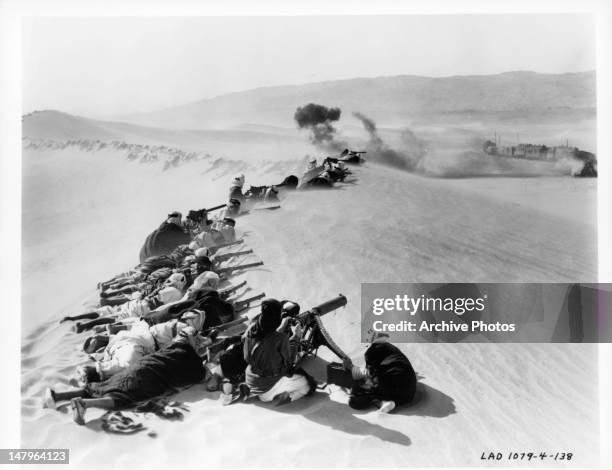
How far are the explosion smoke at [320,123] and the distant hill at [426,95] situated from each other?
99 millimetres

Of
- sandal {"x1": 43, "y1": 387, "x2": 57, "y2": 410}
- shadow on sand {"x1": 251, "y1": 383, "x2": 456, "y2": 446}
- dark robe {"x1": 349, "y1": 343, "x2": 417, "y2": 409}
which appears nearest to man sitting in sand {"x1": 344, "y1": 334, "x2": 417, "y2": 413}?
dark robe {"x1": 349, "y1": 343, "x2": 417, "y2": 409}

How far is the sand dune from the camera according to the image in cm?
830

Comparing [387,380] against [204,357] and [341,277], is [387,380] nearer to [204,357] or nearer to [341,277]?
[341,277]

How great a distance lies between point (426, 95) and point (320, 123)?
1.43 meters

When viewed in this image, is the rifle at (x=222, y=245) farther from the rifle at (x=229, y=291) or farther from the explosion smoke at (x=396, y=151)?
the explosion smoke at (x=396, y=151)

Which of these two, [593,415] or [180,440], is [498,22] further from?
[180,440]

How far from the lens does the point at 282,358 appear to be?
836 cm

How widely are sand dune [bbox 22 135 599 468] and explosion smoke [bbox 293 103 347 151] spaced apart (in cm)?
64

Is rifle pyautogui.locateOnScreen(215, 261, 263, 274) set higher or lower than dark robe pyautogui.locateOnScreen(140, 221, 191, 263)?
lower

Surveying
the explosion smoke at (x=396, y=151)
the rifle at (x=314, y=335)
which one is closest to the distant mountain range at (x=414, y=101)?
the explosion smoke at (x=396, y=151)

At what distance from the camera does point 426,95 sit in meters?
10.3

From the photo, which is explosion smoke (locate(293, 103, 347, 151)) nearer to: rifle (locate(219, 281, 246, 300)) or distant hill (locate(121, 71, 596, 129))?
distant hill (locate(121, 71, 596, 129))

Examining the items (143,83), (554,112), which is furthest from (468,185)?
(143,83)

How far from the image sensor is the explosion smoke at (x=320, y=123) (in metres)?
10.3
